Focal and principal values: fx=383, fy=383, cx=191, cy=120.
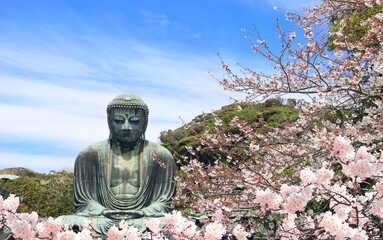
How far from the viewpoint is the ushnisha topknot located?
→ 23.5ft

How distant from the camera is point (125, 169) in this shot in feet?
23.6

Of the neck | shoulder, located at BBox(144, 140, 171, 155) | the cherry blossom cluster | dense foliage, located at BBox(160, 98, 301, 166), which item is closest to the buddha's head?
the neck

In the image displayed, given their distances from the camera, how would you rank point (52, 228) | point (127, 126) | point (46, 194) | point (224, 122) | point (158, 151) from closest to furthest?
point (52, 228), point (127, 126), point (158, 151), point (46, 194), point (224, 122)

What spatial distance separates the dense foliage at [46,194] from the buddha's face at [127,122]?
10.2m

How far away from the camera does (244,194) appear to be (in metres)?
7.39

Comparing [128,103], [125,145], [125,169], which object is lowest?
[125,169]

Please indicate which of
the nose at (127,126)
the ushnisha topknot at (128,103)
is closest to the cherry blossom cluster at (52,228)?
the nose at (127,126)

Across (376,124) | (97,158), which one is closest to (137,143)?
(97,158)

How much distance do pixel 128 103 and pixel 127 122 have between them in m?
0.36

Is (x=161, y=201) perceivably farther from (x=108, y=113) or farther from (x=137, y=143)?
(x=108, y=113)

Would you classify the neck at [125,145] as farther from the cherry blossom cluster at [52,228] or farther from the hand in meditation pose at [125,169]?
the cherry blossom cluster at [52,228]

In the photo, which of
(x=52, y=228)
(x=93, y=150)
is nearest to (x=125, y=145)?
(x=93, y=150)

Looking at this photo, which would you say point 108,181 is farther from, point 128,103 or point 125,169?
point 128,103

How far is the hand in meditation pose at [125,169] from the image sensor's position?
23.1 feet
